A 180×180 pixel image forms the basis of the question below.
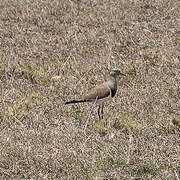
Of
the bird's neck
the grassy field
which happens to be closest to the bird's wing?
the bird's neck

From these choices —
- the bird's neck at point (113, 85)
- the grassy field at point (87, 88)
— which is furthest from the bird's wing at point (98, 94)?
the grassy field at point (87, 88)

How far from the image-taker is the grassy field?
5977 millimetres

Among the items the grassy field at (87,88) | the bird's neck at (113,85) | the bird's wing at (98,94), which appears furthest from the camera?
the bird's neck at (113,85)

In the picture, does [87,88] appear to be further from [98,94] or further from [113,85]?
[98,94]

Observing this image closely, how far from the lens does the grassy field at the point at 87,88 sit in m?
5.98

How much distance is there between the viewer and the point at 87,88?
8812 millimetres

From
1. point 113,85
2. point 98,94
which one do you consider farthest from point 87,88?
point 98,94

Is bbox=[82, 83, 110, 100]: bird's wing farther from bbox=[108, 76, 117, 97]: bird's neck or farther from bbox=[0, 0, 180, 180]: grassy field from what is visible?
bbox=[0, 0, 180, 180]: grassy field

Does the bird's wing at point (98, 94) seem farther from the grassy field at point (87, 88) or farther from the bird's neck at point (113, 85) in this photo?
the grassy field at point (87, 88)

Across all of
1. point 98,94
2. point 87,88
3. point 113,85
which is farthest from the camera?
point 87,88

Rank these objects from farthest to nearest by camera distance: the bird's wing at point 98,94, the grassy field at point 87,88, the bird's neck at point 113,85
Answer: the bird's neck at point 113,85 → the bird's wing at point 98,94 → the grassy field at point 87,88

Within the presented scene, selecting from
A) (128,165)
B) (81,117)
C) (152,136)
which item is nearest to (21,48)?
(81,117)

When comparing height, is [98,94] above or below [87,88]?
above

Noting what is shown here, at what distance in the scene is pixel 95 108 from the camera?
26.3 feet
